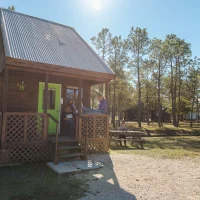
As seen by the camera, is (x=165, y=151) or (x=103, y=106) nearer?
(x=103, y=106)

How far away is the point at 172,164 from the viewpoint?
286 inches

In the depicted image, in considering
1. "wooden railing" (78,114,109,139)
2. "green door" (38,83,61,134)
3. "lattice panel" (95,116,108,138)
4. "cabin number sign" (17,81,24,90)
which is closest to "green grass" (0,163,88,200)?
"wooden railing" (78,114,109,139)

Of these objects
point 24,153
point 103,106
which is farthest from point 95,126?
point 24,153

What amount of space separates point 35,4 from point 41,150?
32.0 ft

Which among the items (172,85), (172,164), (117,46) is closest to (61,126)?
(172,164)

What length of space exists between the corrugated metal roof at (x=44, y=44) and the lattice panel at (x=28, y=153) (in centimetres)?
301

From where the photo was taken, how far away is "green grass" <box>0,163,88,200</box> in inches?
167

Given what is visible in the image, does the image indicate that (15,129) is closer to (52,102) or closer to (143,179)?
(52,102)

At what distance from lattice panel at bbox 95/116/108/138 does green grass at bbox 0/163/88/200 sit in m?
3.07

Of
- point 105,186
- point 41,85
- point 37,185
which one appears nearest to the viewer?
point 37,185

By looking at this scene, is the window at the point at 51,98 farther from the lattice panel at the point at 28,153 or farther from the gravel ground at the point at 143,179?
the gravel ground at the point at 143,179

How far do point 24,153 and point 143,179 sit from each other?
4.05m

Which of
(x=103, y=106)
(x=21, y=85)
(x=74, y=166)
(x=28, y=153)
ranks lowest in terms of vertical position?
(x=74, y=166)

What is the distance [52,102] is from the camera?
9516 mm
